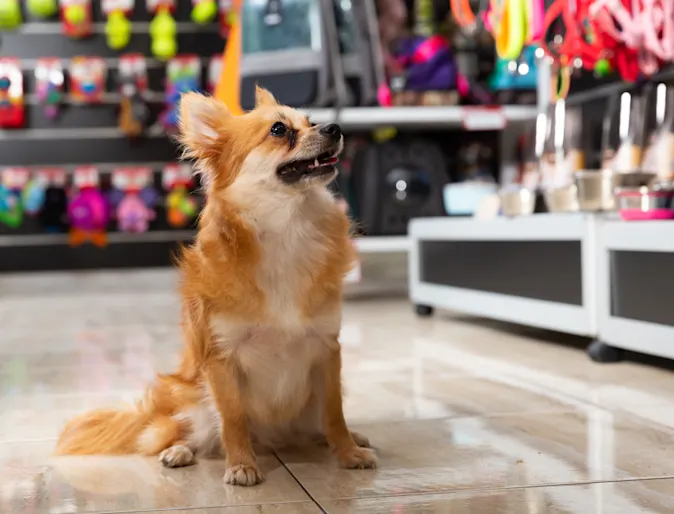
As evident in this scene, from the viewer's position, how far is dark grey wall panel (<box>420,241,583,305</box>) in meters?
3.32

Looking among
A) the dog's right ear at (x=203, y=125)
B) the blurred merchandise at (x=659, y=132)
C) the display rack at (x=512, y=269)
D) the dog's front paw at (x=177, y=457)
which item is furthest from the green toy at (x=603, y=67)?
the dog's front paw at (x=177, y=457)

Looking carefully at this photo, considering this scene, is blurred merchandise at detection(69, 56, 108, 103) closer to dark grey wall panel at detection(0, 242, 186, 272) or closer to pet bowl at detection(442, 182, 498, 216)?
dark grey wall panel at detection(0, 242, 186, 272)

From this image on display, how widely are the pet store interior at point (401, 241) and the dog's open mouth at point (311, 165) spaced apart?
247 millimetres

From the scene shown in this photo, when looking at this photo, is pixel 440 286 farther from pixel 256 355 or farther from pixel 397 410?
pixel 256 355

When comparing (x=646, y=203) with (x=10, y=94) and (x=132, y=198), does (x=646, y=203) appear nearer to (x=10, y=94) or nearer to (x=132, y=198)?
(x=132, y=198)

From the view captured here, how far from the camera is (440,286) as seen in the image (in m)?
4.61

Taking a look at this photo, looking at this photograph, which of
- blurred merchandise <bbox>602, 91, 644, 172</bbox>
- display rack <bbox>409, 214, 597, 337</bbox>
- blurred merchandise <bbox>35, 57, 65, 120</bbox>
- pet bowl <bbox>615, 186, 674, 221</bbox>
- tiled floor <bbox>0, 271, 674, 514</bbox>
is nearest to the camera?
tiled floor <bbox>0, 271, 674, 514</bbox>

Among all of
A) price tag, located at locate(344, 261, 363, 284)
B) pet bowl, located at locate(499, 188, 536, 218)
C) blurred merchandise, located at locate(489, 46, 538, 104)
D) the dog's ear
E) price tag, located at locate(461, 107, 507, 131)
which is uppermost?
blurred merchandise, located at locate(489, 46, 538, 104)

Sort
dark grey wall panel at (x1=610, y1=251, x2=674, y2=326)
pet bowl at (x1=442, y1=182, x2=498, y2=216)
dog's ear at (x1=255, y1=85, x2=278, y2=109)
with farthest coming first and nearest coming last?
pet bowl at (x1=442, y1=182, x2=498, y2=216) → dark grey wall panel at (x1=610, y1=251, x2=674, y2=326) → dog's ear at (x1=255, y1=85, x2=278, y2=109)

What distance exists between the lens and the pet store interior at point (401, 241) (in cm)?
180

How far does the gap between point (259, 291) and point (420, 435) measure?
594mm

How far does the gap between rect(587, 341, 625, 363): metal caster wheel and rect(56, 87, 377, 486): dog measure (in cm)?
140

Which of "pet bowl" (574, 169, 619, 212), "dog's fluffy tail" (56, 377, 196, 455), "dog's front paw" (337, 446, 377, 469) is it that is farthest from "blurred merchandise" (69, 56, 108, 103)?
"dog's front paw" (337, 446, 377, 469)

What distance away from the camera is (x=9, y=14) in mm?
7754
